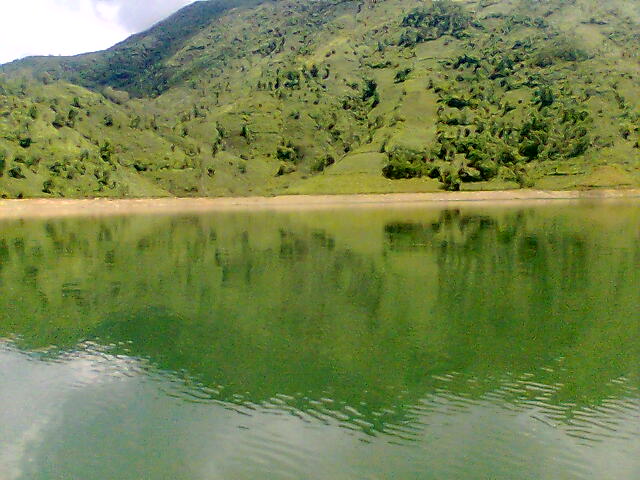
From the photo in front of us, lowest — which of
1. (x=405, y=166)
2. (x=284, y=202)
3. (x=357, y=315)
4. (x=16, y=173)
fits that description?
(x=284, y=202)

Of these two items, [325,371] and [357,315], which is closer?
[325,371]

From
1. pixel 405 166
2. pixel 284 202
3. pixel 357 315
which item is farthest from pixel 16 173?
pixel 357 315

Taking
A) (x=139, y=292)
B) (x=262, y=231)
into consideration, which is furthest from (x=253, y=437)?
(x=262, y=231)

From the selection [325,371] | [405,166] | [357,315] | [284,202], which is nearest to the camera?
[325,371]

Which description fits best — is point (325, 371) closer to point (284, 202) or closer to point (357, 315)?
→ point (357, 315)

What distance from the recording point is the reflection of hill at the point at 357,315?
892 inches

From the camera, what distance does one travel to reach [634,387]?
2178 cm

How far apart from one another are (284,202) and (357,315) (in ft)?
496

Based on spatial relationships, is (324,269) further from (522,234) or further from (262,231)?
(262,231)

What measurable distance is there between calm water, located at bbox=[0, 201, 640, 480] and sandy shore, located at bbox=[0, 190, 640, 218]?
112 meters

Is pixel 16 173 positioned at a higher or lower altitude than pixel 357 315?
higher

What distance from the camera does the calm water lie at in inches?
665

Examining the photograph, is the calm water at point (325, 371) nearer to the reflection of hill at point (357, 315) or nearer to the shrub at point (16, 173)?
the reflection of hill at point (357, 315)

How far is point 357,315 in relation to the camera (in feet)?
109
